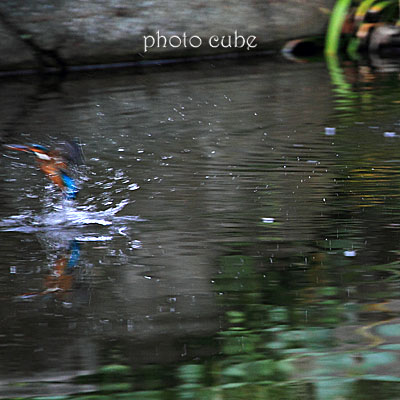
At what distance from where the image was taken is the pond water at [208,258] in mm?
2350

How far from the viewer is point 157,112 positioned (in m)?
6.26

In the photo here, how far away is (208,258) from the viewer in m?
3.19

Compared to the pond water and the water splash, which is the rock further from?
the water splash

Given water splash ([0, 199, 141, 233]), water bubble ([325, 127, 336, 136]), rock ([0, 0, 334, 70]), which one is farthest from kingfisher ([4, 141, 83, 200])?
rock ([0, 0, 334, 70])

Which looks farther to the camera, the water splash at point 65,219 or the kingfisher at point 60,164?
the kingfisher at point 60,164

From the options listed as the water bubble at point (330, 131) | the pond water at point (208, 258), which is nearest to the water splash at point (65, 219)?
the pond water at point (208, 258)

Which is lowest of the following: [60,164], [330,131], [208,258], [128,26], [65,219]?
[208,258]

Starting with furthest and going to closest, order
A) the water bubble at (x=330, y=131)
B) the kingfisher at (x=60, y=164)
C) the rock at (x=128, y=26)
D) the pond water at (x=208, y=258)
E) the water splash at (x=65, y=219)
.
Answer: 1. the rock at (x=128, y=26)
2. the water bubble at (x=330, y=131)
3. the kingfisher at (x=60, y=164)
4. the water splash at (x=65, y=219)
5. the pond water at (x=208, y=258)

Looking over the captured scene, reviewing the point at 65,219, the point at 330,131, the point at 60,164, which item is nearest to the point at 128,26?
the point at 330,131

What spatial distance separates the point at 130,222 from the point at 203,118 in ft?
7.80

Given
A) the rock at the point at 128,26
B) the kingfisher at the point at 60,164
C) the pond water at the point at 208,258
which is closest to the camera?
the pond water at the point at 208,258

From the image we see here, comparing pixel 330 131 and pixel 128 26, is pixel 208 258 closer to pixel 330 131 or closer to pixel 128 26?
pixel 330 131

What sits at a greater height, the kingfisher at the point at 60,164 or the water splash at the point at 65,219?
the kingfisher at the point at 60,164

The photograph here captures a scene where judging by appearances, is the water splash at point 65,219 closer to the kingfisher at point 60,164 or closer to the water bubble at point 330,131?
the kingfisher at point 60,164
